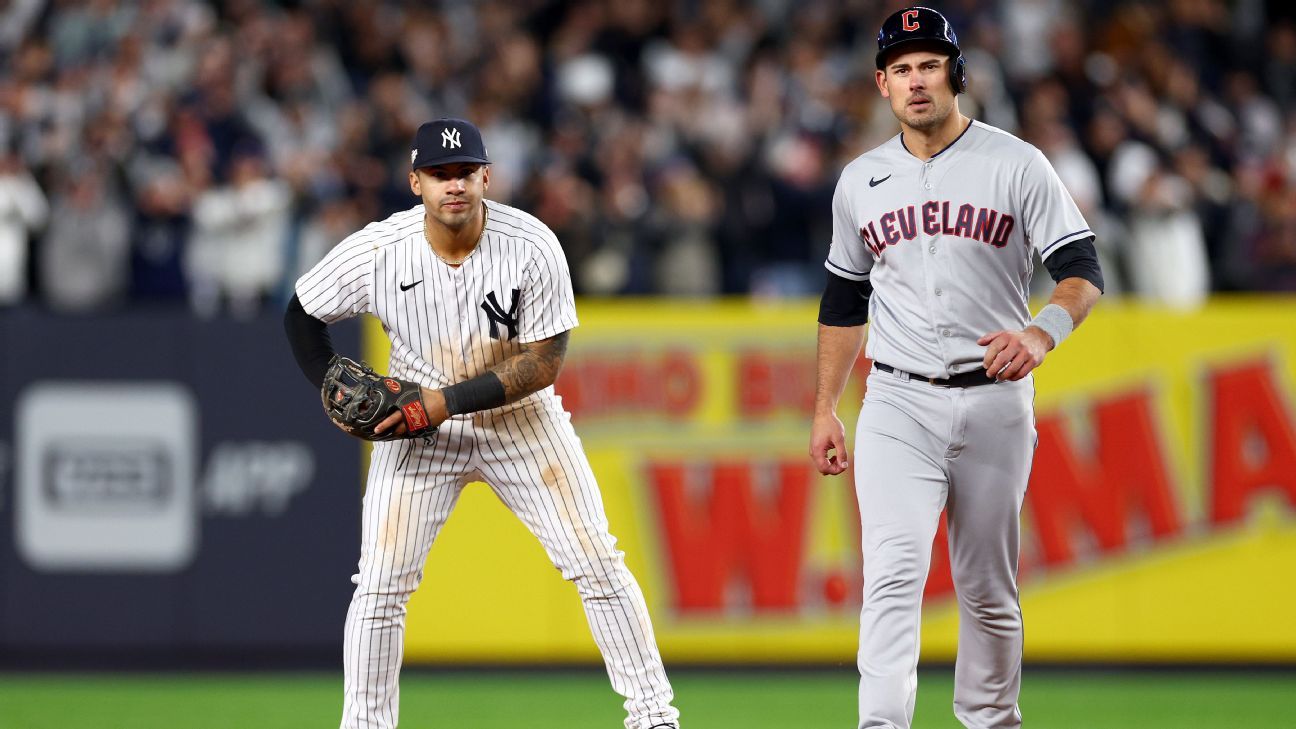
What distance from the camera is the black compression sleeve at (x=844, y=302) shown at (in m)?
5.57

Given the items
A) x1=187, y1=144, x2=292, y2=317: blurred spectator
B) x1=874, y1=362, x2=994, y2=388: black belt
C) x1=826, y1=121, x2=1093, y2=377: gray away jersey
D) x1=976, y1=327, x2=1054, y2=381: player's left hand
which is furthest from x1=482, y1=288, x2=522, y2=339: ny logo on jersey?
x1=187, y1=144, x2=292, y2=317: blurred spectator

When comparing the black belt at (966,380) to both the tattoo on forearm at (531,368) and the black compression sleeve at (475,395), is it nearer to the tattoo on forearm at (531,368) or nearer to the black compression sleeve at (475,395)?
the tattoo on forearm at (531,368)

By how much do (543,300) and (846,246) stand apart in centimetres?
106

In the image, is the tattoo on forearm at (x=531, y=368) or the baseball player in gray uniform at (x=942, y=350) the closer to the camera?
the baseball player in gray uniform at (x=942, y=350)

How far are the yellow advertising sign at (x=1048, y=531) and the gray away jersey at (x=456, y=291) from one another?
10.9 ft

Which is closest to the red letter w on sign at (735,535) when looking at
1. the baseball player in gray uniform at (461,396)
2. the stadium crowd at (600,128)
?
the stadium crowd at (600,128)

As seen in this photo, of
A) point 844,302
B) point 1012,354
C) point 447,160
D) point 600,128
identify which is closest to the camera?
point 1012,354

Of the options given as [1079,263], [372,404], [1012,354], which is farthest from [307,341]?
[1079,263]

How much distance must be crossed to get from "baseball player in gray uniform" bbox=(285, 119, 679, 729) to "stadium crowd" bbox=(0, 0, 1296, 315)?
12.8 feet

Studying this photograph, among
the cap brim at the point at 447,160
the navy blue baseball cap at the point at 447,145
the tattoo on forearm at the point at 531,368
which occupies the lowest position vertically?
the tattoo on forearm at the point at 531,368

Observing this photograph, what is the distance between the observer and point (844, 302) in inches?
220

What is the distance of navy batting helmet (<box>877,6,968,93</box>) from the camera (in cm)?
513

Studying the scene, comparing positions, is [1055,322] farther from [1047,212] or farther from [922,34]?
[922,34]

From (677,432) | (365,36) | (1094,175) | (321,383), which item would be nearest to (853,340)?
(321,383)
